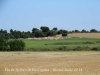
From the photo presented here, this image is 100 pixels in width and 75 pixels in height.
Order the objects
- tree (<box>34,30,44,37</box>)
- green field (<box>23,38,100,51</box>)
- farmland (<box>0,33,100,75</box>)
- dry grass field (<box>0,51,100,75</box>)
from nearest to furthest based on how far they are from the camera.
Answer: dry grass field (<box>0,51,100,75</box>)
farmland (<box>0,33,100,75</box>)
green field (<box>23,38,100,51</box>)
tree (<box>34,30,44,37</box>)

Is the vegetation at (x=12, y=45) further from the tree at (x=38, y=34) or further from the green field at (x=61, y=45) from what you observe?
the tree at (x=38, y=34)

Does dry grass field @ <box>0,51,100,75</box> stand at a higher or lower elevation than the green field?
lower

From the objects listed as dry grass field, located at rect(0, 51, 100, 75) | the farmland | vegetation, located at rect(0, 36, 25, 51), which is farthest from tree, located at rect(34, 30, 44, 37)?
dry grass field, located at rect(0, 51, 100, 75)

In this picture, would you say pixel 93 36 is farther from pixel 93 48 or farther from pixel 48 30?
pixel 48 30

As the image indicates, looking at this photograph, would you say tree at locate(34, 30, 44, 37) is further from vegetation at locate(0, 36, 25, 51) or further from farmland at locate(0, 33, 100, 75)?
farmland at locate(0, 33, 100, 75)

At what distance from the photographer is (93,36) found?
7338 centimetres

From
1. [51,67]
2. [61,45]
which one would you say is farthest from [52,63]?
[61,45]

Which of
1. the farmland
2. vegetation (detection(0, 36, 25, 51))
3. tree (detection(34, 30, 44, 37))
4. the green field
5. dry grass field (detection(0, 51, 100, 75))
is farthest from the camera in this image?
tree (detection(34, 30, 44, 37))

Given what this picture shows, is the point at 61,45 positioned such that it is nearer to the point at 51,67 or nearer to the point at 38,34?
the point at 51,67

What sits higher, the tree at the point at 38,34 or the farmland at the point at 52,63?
the tree at the point at 38,34

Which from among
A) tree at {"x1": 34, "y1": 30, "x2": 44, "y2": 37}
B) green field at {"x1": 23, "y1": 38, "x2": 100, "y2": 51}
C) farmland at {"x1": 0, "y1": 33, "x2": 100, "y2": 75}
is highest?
tree at {"x1": 34, "y1": 30, "x2": 44, "y2": 37}

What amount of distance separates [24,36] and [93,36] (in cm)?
3629

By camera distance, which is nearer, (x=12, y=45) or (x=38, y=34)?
(x=12, y=45)

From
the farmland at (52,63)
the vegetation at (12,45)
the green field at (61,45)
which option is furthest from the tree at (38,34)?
the farmland at (52,63)
